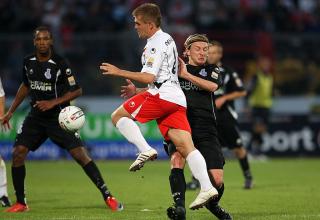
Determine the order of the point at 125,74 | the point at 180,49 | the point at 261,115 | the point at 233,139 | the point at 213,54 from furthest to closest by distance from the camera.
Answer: the point at 180,49, the point at 261,115, the point at 233,139, the point at 213,54, the point at 125,74

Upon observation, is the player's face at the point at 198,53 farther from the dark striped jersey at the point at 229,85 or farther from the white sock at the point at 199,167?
the dark striped jersey at the point at 229,85

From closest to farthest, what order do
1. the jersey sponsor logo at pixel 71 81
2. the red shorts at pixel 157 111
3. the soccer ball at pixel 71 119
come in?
the red shorts at pixel 157 111, the soccer ball at pixel 71 119, the jersey sponsor logo at pixel 71 81

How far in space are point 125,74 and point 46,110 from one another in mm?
2680

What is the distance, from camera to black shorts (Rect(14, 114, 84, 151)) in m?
11.4

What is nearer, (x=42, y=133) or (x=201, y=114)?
(x=201, y=114)

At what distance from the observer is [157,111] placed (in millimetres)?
9367

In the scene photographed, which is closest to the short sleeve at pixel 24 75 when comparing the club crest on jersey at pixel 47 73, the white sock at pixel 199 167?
the club crest on jersey at pixel 47 73

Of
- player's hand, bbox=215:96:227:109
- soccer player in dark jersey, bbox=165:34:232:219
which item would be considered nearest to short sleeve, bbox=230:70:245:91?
player's hand, bbox=215:96:227:109

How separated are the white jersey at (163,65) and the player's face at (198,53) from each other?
412mm

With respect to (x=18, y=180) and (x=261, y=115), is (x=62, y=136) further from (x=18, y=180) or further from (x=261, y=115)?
(x=261, y=115)

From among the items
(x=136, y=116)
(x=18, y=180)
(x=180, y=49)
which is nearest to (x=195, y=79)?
(x=136, y=116)

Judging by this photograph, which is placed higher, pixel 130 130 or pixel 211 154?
pixel 130 130

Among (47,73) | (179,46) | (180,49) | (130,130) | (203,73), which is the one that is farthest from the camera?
(179,46)

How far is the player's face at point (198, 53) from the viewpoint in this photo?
32.0ft
